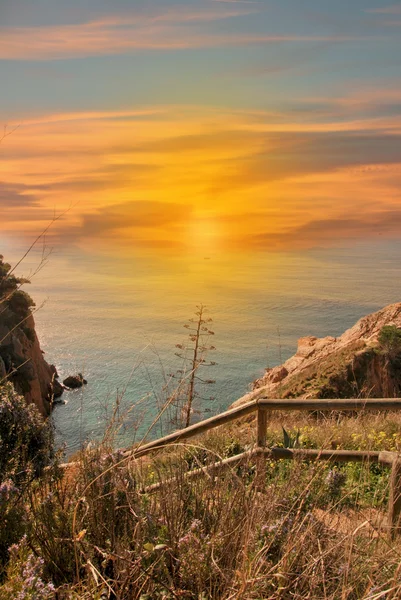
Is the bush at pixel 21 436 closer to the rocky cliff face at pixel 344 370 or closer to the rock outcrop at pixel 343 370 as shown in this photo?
the rock outcrop at pixel 343 370

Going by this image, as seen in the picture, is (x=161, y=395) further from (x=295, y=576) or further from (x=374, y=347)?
(x=374, y=347)

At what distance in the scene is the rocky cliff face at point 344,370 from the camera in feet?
70.0

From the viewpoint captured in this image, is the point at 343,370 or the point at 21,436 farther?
the point at 343,370

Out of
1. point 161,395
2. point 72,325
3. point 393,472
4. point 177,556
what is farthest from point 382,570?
point 72,325

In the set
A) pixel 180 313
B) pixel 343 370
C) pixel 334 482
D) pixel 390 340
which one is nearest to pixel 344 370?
pixel 343 370

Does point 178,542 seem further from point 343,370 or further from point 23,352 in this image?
point 23,352

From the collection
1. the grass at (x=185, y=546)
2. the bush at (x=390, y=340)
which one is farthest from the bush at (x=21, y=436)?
the bush at (x=390, y=340)

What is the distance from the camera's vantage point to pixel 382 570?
2600mm

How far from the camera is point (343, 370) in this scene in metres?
23.1

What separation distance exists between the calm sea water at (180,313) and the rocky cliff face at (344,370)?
9.39 ft

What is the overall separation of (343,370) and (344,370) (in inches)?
2.4

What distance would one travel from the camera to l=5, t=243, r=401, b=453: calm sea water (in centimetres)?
3962

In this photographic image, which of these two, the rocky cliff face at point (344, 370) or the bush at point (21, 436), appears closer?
the bush at point (21, 436)

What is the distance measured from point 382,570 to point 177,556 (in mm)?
984
